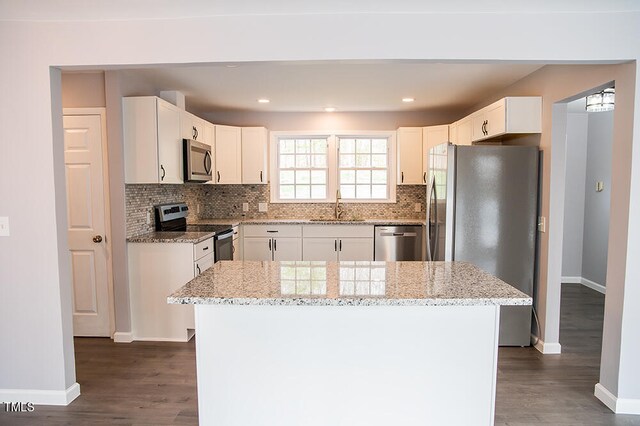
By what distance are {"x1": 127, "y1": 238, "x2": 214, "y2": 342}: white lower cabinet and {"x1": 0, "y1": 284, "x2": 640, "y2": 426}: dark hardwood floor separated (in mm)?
137

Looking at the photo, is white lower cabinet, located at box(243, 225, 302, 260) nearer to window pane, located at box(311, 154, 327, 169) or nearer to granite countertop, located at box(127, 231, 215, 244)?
window pane, located at box(311, 154, 327, 169)

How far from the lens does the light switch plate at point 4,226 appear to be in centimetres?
246

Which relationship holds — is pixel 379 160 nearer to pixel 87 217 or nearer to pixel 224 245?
pixel 224 245

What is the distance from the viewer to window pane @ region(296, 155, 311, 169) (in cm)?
551

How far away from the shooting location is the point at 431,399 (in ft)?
6.18

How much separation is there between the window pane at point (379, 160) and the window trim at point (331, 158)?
2.5 inches

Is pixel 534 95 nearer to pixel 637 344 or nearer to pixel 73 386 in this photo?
pixel 637 344

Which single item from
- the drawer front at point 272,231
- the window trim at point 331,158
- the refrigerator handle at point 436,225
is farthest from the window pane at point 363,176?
the refrigerator handle at point 436,225

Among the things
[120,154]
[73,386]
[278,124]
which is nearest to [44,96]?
[120,154]

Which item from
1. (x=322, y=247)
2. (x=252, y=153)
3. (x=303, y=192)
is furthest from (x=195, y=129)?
(x=322, y=247)

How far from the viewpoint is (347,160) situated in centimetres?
548

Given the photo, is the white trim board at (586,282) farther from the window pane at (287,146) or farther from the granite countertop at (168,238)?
the granite countertop at (168,238)

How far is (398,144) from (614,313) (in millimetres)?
3276

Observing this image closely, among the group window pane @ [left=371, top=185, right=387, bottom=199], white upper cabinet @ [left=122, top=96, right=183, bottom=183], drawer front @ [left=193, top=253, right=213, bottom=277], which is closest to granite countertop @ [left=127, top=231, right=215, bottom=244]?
drawer front @ [left=193, top=253, right=213, bottom=277]
